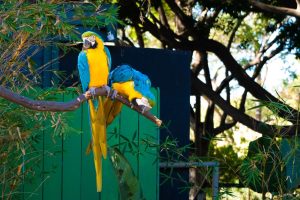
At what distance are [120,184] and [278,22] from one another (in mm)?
6883

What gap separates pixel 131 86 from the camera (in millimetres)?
3709

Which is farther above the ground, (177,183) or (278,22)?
(278,22)

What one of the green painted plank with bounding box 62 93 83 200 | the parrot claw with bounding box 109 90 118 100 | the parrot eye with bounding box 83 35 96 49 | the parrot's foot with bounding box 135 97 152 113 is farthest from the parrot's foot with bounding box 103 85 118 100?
the green painted plank with bounding box 62 93 83 200

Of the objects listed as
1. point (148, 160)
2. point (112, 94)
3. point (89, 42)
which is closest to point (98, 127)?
point (112, 94)

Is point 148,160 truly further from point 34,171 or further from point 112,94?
point 112,94

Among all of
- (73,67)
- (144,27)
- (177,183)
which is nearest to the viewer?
(177,183)

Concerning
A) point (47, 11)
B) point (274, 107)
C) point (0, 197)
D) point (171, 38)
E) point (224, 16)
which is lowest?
point (0, 197)

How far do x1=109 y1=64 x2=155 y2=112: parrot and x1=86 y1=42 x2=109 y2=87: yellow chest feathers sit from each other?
67 millimetres

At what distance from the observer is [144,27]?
9.45m

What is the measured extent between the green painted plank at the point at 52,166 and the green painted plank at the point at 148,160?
57 cm

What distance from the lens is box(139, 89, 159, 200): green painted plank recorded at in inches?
195

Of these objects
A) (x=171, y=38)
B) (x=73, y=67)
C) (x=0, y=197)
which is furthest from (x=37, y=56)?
(x=171, y=38)

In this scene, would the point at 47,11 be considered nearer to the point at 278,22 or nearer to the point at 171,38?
the point at 171,38

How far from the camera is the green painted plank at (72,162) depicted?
4.84 metres
